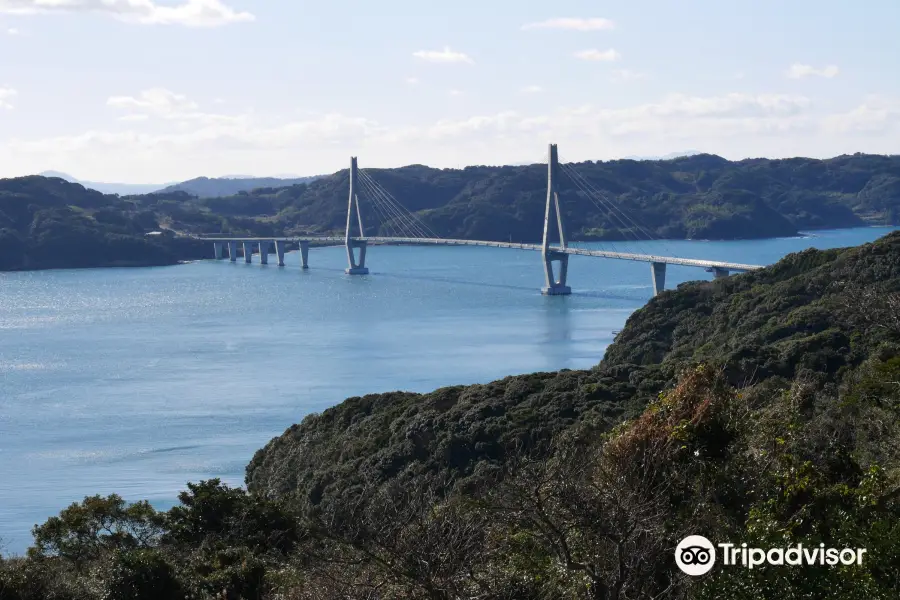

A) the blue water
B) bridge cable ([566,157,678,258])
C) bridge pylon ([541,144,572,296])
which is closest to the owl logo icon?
the blue water

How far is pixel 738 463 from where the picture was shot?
582 centimetres

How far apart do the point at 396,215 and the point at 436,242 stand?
88.9ft

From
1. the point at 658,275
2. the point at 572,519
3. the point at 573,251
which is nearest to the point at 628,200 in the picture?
the point at 573,251

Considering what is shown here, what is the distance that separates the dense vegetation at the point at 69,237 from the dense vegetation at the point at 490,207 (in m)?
0.08

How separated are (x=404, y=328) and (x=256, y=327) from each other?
17.5ft

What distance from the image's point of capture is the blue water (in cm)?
2097

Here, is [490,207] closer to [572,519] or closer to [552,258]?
[552,258]

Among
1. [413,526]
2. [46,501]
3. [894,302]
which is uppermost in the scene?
[894,302]

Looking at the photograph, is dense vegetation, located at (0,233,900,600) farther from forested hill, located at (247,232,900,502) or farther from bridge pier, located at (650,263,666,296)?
bridge pier, located at (650,263,666,296)

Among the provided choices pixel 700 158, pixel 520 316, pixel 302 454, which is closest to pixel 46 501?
pixel 302 454

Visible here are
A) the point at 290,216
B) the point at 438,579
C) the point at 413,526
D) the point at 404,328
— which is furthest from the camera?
the point at 290,216

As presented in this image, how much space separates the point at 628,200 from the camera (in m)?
88.8

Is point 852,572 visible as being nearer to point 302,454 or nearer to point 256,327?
point 302,454

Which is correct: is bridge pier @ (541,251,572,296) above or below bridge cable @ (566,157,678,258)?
below
